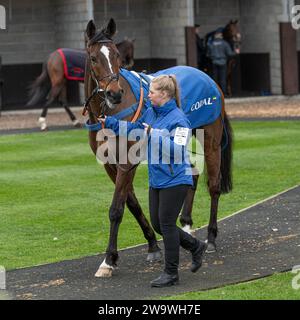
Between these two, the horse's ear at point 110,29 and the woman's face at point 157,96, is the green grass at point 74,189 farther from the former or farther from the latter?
the woman's face at point 157,96

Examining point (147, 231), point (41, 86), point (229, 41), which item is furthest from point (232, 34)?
point (147, 231)

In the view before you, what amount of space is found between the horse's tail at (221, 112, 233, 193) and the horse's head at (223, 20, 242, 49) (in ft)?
56.5

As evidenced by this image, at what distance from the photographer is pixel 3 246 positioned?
35.8ft

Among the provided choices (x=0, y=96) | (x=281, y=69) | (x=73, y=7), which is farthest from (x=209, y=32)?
(x=0, y=96)

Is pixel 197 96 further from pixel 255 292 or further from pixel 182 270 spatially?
pixel 255 292

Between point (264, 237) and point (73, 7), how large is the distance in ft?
59.8

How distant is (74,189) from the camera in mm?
14523

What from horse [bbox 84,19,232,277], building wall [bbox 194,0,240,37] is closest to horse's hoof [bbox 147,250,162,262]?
horse [bbox 84,19,232,277]

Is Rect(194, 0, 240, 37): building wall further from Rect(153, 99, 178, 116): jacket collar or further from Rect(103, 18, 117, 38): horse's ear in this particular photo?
Rect(153, 99, 178, 116): jacket collar

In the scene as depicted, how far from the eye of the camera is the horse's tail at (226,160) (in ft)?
37.6

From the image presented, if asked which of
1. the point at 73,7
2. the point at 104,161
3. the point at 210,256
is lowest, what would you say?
the point at 210,256

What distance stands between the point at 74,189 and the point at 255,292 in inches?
259

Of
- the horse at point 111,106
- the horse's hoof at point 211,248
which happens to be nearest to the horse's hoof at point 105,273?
the horse at point 111,106

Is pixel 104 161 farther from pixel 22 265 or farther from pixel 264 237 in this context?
pixel 264 237
